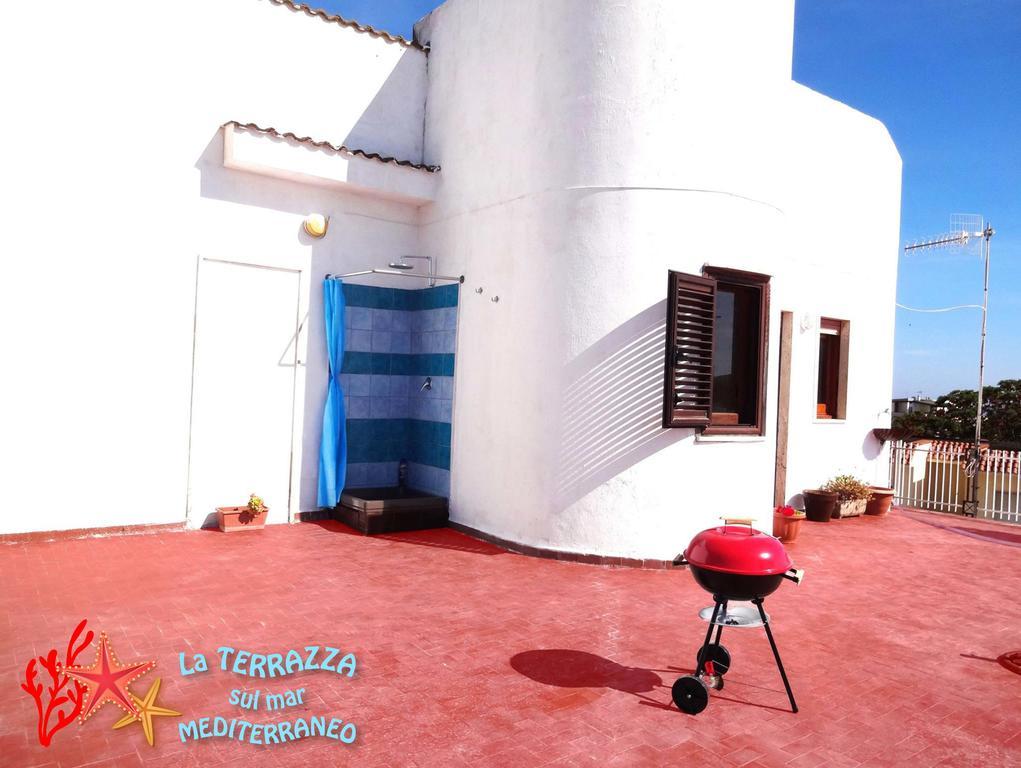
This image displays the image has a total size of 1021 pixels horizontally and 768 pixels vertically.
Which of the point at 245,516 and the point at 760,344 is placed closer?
the point at 760,344

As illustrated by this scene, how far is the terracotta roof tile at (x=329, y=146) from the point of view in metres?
7.80

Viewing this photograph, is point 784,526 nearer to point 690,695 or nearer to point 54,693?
point 690,695

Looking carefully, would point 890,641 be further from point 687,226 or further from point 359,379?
point 359,379

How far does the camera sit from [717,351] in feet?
25.4

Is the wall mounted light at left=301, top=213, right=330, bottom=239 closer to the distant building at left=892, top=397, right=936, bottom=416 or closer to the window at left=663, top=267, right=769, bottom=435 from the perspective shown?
the window at left=663, top=267, right=769, bottom=435

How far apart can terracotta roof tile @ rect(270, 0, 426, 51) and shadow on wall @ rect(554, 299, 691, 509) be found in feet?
17.1

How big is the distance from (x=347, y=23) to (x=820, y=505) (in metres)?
8.94

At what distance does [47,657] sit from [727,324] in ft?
21.6

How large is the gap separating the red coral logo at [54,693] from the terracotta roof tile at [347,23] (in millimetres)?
7266

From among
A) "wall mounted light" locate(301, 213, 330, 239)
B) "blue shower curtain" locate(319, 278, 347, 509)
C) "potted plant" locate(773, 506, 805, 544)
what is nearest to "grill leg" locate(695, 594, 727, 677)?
"potted plant" locate(773, 506, 805, 544)

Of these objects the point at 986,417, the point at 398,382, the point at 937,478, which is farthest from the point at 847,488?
the point at 986,417

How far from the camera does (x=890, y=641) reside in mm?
5262

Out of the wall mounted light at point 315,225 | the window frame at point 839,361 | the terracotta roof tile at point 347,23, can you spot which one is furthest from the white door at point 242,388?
the window frame at point 839,361

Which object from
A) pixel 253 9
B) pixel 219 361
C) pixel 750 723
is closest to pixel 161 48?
pixel 253 9
